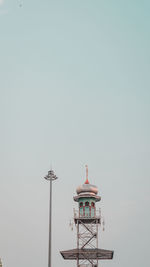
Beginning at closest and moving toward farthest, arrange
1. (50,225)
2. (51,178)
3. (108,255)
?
(50,225), (51,178), (108,255)

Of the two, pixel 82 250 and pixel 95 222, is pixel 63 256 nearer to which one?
pixel 82 250

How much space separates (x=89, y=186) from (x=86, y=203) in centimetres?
276

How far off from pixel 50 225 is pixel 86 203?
1081 inches

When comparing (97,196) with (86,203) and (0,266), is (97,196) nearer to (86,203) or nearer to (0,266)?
(86,203)

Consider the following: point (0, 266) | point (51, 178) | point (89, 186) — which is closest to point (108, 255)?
point (89, 186)

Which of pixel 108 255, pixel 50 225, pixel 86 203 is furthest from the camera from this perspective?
pixel 86 203

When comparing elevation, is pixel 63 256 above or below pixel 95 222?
below

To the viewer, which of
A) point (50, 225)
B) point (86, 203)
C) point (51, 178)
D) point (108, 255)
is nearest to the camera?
point (50, 225)

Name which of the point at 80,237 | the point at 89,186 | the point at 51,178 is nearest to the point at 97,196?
the point at 89,186

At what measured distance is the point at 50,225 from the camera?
36.4 metres

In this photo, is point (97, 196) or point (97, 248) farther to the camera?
point (97, 196)

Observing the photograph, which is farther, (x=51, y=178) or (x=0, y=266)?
(x=0, y=266)

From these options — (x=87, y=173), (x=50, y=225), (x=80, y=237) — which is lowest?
(x=50, y=225)

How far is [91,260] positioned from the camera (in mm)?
58469
